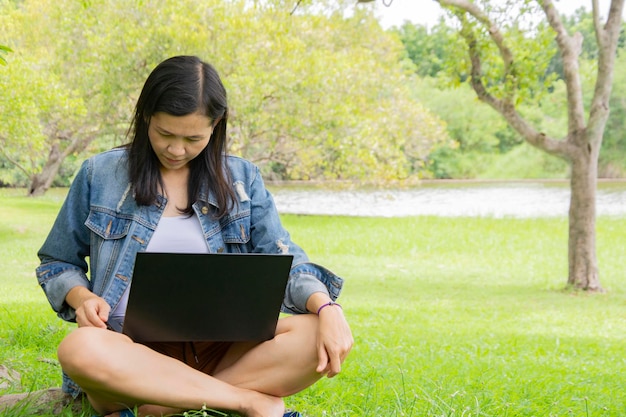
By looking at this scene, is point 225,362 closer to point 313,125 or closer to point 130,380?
point 130,380

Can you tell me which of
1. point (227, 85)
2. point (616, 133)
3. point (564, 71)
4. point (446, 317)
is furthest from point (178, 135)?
point (616, 133)

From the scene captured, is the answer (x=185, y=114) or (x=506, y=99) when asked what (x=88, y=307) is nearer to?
(x=185, y=114)

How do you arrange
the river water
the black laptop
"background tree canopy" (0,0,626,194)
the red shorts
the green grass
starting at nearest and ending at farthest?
1. the black laptop
2. the red shorts
3. the green grass
4. "background tree canopy" (0,0,626,194)
5. the river water

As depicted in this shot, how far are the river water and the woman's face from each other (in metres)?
10.6

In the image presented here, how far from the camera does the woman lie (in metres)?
1.68

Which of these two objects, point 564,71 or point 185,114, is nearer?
point 185,114

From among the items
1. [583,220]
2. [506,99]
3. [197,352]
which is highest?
[506,99]

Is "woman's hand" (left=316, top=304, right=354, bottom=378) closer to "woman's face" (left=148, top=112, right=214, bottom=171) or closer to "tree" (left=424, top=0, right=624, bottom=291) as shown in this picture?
"woman's face" (left=148, top=112, right=214, bottom=171)

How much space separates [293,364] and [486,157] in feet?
59.5

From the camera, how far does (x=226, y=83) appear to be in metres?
10.5

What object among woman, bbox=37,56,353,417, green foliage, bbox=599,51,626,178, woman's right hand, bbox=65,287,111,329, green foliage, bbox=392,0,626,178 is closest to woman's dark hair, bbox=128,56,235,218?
woman, bbox=37,56,353,417

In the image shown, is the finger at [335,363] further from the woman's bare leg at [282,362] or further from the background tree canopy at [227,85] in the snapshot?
the background tree canopy at [227,85]

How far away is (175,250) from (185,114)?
12.4 inches

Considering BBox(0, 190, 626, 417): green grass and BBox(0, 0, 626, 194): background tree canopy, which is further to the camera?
BBox(0, 0, 626, 194): background tree canopy
